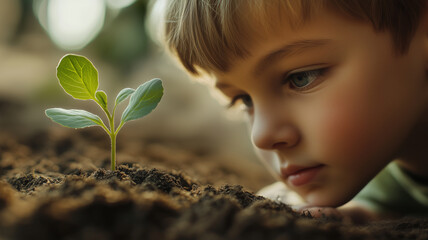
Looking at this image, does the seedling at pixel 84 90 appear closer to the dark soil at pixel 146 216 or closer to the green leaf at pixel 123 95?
the green leaf at pixel 123 95

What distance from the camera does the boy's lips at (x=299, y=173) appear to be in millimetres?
990

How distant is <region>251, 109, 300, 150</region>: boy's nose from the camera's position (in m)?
0.93

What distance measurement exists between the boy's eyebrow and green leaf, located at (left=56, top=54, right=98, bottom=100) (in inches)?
16.3

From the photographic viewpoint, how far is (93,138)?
2004 mm

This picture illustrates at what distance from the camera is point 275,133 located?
931 mm

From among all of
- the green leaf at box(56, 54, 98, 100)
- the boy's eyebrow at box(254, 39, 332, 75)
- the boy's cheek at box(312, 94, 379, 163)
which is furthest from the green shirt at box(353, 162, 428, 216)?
the green leaf at box(56, 54, 98, 100)

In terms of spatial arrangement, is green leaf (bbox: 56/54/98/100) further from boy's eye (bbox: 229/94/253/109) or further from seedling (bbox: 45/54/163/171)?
boy's eye (bbox: 229/94/253/109)

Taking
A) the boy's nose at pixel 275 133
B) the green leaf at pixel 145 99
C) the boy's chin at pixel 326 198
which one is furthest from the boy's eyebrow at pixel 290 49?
the boy's chin at pixel 326 198

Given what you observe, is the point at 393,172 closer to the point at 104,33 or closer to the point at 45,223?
the point at 45,223

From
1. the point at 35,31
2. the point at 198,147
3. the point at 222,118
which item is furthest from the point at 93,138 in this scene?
the point at 35,31

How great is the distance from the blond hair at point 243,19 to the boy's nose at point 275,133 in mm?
184

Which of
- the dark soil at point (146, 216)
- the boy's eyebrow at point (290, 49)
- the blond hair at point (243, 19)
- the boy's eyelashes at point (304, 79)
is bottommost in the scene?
the dark soil at point (146, 216)

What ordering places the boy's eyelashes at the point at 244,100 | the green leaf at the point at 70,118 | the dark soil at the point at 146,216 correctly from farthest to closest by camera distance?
the boy's eyelashes at the point at 244,100, the green leaf at the point at 70,118, the dark soil at the point at 146,216

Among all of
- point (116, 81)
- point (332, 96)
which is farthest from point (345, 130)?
point (116, 81)
